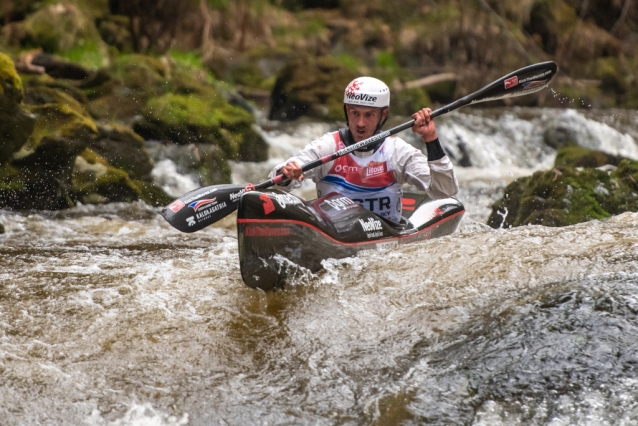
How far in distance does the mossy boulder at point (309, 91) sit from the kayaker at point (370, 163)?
7.65 metres

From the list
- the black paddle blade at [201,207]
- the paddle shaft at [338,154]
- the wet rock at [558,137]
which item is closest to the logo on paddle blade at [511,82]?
the paddle shaft at [338,154]

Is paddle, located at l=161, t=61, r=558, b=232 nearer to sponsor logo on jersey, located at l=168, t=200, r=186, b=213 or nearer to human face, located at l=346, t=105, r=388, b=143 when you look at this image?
sponsor logo on jersey, located at l=168, t=200, r=186, b=213

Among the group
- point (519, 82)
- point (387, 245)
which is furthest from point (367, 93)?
point (519, 82)

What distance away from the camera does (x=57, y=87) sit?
31.1ft

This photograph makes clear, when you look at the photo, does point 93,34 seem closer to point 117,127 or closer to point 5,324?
point 117,127

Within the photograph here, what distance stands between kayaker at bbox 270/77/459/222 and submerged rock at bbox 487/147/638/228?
5.36 feet

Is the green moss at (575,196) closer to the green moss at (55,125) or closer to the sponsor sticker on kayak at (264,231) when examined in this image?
the sponsor sticker on kayak at (264,231)

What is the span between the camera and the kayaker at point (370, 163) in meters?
5.10

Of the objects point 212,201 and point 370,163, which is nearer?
point 212,201

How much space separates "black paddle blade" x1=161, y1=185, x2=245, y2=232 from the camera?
433 cm

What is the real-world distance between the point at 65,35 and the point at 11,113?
19.8ft

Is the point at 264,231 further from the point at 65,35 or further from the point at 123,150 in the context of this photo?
the point at 65,35

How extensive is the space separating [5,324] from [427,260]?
2.40m

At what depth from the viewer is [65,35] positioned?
12117 millimetres
